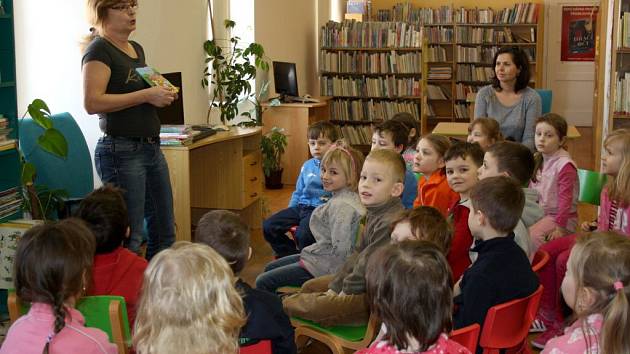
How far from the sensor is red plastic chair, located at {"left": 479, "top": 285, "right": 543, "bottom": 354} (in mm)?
2262

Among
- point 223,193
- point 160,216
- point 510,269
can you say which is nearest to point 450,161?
point 510,269

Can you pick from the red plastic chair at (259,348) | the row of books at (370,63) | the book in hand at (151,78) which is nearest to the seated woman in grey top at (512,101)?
the book in hand at (151,78)

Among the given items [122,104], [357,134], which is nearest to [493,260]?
[122,104]

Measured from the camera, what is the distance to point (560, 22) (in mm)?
12875

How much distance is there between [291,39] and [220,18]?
215 cm

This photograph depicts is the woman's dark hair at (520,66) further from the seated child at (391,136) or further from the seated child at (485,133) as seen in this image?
the seated child at (391,136)

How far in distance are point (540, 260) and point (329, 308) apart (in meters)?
0.84

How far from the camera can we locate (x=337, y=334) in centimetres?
265

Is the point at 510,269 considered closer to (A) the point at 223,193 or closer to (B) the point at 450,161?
(B) the point at 450,161

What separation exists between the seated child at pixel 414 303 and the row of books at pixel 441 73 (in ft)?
34.2

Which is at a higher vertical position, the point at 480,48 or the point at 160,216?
the point at 480,48

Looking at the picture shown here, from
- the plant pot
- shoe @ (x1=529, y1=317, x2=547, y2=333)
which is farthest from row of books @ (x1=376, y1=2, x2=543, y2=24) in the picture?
shoe @ (x1=529, y1=317, x2=547, y2=333)

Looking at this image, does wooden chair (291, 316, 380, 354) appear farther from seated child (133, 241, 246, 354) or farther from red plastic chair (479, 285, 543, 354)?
seated child (133, 241, 246, 354)

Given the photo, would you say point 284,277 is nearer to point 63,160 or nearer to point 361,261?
point 361,261
